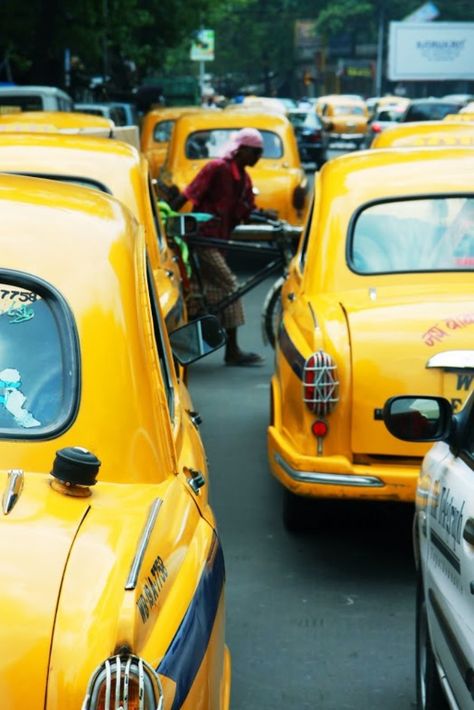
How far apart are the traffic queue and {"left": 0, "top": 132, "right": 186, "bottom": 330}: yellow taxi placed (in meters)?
0.09

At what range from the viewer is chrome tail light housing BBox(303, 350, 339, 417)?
653cm

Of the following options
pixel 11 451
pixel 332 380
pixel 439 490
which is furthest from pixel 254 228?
pixel 11 451

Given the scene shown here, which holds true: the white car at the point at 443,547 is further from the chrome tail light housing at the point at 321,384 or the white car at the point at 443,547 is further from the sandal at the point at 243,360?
the sandal at the point at 243,360

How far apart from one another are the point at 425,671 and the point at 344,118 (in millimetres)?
52277

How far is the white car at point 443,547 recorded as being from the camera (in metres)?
3.82

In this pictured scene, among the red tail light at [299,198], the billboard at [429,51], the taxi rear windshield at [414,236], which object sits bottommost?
the billboard at [429,51]

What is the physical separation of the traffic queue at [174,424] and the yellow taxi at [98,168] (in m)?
0.09

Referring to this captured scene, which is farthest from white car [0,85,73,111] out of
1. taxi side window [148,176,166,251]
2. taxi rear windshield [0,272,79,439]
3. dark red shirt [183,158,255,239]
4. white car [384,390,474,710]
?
taxi rear windshield [0,272,79,439]

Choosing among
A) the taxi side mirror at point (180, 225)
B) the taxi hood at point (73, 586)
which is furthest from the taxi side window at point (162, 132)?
the taxi hood at point (73, 586)

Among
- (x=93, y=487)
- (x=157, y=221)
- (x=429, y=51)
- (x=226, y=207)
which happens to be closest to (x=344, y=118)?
(x=429, y=51)

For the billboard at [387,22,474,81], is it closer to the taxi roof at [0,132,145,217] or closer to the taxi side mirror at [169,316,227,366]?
the taxi roof at [0,132,145,217]

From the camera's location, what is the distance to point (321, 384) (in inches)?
258

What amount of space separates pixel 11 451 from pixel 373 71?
100 m

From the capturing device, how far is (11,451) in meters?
3.56
